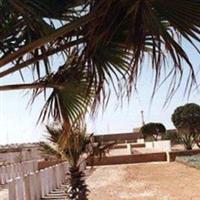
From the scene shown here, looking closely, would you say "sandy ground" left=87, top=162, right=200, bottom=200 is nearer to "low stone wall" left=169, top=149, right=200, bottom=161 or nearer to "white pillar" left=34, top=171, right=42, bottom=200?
"white pillar" left=34, top=171, right=42, bottom=200

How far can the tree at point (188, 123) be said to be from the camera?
80.1 ft

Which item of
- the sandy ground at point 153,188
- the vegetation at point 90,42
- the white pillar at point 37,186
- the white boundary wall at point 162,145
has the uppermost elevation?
the vegetation at point 90,42

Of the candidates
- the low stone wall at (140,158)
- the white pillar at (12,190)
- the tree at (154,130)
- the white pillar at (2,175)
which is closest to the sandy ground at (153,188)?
the white pillar at (2,175)

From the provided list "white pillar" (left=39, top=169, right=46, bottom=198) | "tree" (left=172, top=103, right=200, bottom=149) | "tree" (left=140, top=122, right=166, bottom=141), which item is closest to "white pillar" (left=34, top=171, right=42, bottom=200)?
"white pillar" (left=39, top=169, right=46, bottom=198)

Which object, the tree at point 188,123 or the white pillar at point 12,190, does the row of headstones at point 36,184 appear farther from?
the tree at point 188,123

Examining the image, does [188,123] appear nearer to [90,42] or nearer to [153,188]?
[153,188]

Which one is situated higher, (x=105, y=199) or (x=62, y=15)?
(x=62, y=15)

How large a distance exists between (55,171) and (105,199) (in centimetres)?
304

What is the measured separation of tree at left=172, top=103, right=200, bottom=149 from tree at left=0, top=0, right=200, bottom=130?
20.7m

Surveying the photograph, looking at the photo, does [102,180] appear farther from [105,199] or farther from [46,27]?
[46,27]

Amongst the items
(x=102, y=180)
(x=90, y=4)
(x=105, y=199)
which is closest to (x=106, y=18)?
(x=90, y=4)

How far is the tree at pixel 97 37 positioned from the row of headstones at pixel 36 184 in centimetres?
376

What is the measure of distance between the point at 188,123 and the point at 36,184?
16736 mm

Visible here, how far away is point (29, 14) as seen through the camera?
2959 millimetres
